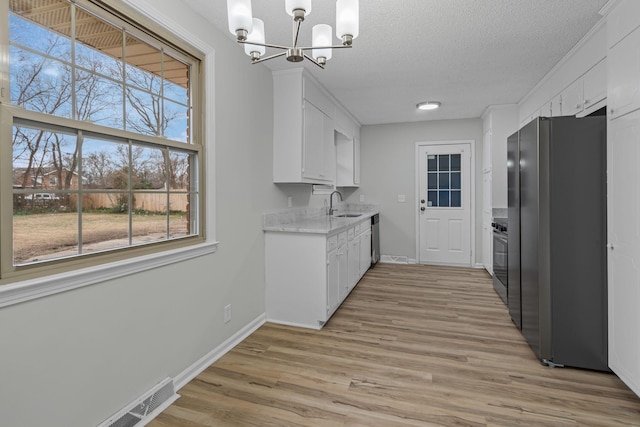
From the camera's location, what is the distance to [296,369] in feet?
7.58

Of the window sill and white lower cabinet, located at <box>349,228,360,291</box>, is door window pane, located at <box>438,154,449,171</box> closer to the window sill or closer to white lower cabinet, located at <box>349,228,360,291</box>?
white lower cabinet, located at <box>349,228,360,291</box>

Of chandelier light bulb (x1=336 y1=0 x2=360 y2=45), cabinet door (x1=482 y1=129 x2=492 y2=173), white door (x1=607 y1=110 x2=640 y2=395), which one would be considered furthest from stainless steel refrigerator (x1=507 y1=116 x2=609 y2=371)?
cabinet door (x1=482 y1=129 x2=492 y2=173)

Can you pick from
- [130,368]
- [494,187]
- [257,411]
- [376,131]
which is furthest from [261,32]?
[376,131]

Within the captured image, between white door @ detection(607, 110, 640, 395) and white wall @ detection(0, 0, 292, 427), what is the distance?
2.53m

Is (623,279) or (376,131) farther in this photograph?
(376,131)

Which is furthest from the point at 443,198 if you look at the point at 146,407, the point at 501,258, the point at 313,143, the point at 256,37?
the point at 146,407

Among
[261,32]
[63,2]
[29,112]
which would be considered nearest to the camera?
[29,112]

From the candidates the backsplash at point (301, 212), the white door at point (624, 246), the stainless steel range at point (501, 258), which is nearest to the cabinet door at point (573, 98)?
the white door at point (624, 246)

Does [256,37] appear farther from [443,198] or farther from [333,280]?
[443,198]

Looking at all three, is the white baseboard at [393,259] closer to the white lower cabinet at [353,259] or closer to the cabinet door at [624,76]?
the white lower cabinet at [353,259]

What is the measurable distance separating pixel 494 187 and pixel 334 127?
2357 mm

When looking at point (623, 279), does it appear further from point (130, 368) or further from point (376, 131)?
point (376, 131)

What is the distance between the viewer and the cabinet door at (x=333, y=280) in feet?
9.99

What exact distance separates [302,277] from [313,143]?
55.7 inches
